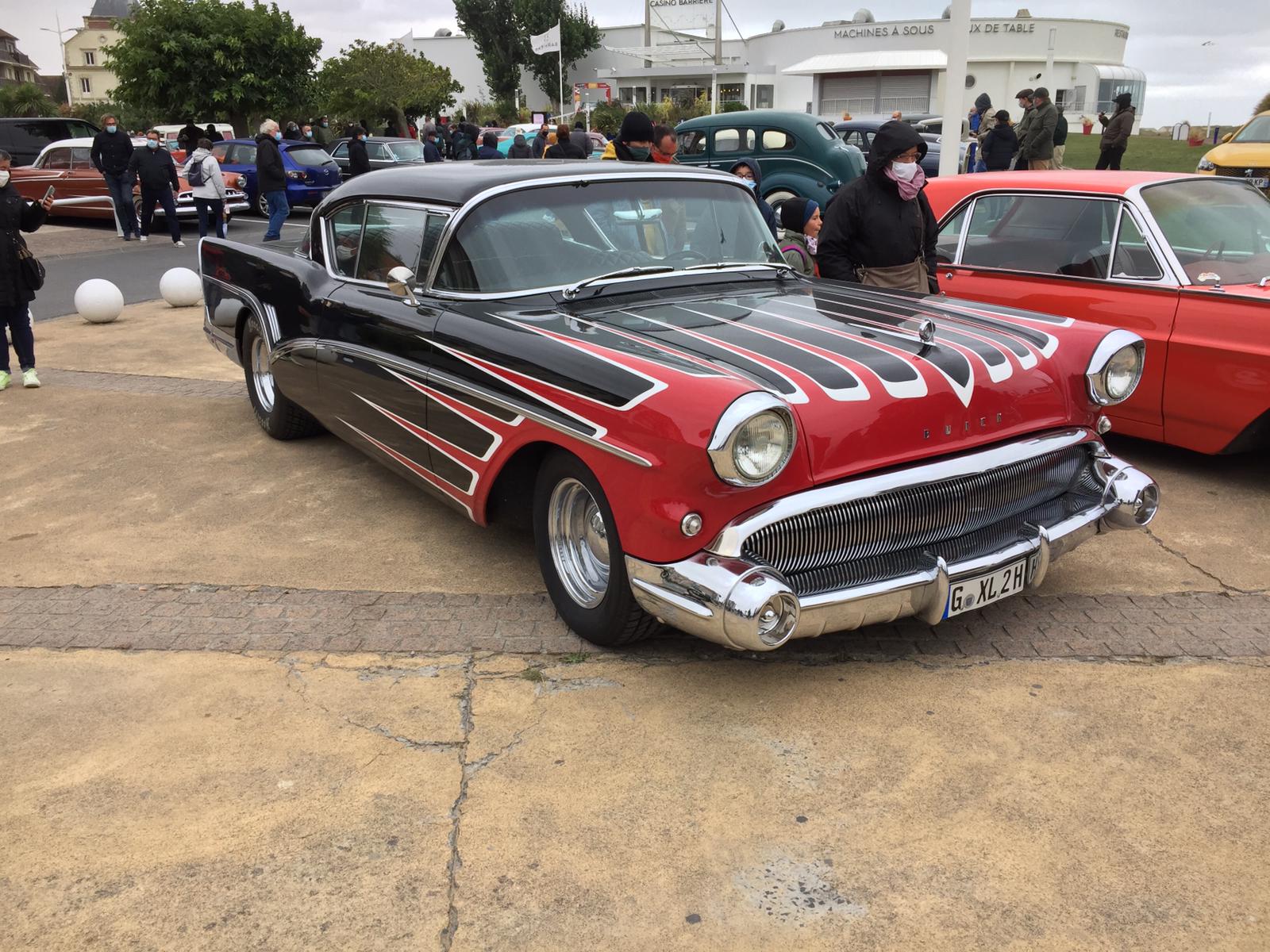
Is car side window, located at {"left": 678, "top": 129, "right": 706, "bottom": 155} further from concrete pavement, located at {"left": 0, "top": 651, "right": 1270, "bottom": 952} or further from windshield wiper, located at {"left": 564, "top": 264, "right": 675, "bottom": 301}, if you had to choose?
concrete pavement, located at {"left": 0, "top": 651, "right": 1270, "bottom": 952}

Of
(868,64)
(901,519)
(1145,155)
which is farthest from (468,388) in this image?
(868,64)

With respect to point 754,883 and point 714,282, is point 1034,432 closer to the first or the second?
point 714,282

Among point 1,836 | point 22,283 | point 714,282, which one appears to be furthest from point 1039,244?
point 22,283

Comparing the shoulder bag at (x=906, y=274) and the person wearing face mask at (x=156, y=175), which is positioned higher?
the person wearing face mask at (x=156, y=175)

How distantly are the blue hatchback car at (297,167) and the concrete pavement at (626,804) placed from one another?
1653 cm

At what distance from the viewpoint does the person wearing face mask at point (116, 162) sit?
15430mm

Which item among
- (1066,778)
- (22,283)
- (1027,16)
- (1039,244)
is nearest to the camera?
(1066,778)

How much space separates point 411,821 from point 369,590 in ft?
5.36

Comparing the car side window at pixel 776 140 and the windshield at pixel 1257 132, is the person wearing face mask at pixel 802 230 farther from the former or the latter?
the windshield at pixel 1257 132

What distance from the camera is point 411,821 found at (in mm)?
2771

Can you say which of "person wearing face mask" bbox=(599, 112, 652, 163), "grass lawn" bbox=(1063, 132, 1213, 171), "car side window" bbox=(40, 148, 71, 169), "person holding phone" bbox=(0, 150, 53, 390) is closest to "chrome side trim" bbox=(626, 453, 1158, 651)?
"person wearing face mask" bbox=(599, 112, 652, 163)

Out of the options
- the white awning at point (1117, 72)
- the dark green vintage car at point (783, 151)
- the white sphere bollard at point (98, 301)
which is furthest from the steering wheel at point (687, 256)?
the white awning at point (1117, 72)

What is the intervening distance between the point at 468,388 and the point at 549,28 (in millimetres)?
70797

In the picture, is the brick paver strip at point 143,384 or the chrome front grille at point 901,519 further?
the brick paver strip at point 143,384
